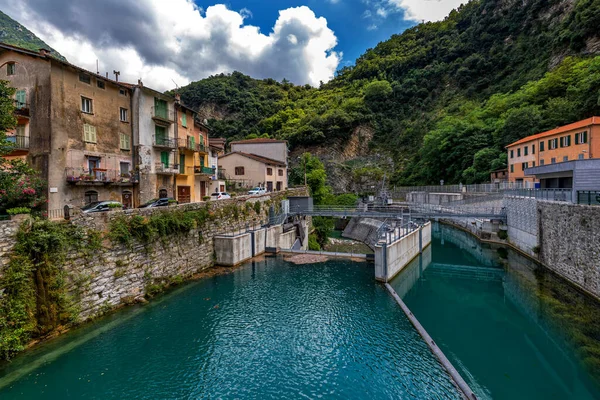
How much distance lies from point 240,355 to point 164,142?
66.6 ft

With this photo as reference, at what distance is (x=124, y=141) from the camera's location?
2316 cm

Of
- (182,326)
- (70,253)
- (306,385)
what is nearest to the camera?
(306,385)

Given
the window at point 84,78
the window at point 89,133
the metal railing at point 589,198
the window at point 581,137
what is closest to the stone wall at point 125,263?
the window at point 89,133

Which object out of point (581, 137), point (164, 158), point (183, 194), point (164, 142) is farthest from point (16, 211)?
point (581, 137)

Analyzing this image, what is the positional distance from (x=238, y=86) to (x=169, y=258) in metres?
84.7

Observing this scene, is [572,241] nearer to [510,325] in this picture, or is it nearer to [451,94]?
[510,325]

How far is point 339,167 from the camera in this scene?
6775 centimetres

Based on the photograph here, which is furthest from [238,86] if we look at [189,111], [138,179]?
[138,179]

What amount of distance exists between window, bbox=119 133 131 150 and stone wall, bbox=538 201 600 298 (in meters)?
29.7

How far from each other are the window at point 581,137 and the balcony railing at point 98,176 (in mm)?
41304

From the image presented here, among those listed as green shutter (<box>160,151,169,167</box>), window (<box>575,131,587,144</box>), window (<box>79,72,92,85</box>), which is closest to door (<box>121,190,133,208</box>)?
green shutter (<box>160,151,169,167</box>)

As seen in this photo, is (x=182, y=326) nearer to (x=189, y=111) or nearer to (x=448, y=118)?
(x=189, y=111)

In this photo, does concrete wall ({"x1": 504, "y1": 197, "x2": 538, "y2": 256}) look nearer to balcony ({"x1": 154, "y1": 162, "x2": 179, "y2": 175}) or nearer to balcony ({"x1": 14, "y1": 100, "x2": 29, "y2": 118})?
balcony ({"x1": 154, "y1": 162, "x2": 179, "y2": 175})

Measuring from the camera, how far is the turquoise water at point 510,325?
418 inches
